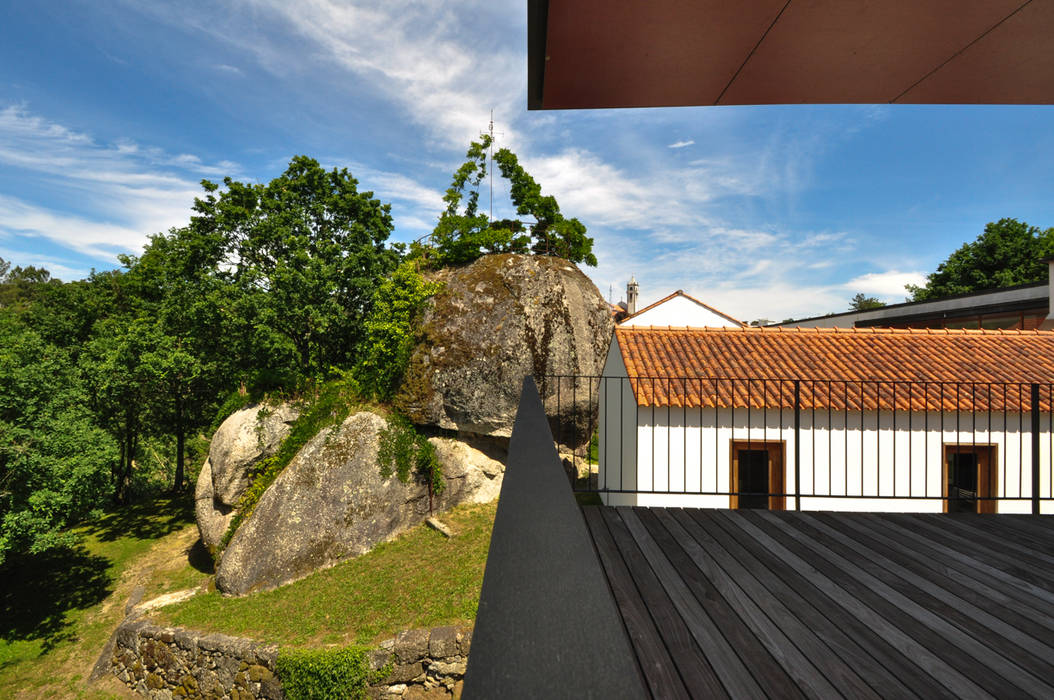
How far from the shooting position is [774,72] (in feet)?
6.78

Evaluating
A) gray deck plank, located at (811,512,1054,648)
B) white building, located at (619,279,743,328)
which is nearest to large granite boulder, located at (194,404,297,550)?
gray deck plank, located at (811,512,1054,648)

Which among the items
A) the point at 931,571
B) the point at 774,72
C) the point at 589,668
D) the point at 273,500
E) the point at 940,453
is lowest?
the point at 273,500

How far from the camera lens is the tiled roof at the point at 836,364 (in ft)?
29.2

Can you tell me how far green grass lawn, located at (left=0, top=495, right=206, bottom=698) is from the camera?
10.5m

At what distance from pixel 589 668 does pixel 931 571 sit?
3.00 m

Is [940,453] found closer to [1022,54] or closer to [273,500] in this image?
[1022,54]

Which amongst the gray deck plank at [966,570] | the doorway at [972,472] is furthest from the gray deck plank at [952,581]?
the doorway at [972,472]

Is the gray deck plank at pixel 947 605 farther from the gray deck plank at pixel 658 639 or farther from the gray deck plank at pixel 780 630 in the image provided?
the gray deck plank at pixel 658 639

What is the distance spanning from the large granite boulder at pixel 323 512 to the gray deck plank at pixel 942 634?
11.6 meters

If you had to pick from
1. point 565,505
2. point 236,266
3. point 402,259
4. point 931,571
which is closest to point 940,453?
point 931,571

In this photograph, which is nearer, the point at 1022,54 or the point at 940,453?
the point at 1022,54

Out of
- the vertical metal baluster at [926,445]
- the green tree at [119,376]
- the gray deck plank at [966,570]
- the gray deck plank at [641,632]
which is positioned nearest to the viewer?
the gray deck plank at [641,632]

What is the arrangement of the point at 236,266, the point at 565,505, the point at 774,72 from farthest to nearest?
the point at 236,266 < the point at 774,72 < the point at 565,505

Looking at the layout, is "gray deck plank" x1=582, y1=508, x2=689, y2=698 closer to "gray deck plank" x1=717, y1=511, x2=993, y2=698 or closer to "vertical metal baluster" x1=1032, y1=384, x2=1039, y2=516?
"gray deck plank" x1=717, y1=511, x2=993, y2=698
